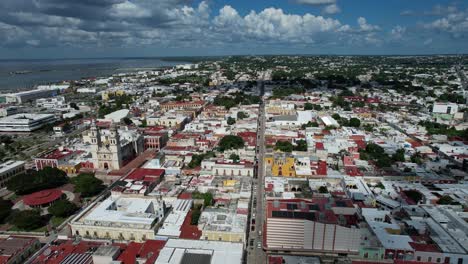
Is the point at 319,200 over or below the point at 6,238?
over

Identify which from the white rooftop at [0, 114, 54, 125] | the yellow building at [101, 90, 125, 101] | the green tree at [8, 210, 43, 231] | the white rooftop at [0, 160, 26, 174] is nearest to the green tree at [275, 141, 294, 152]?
the green tree at [8, 210, 43, 231]

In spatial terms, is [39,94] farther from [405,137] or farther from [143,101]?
[405,137]

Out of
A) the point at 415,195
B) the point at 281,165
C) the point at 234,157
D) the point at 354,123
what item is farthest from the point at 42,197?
the point at 354,123

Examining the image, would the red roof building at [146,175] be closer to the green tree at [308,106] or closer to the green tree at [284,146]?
the green tree at [284,146]

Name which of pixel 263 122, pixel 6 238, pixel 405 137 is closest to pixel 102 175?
pixel 6 238

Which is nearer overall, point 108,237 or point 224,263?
point 224,263

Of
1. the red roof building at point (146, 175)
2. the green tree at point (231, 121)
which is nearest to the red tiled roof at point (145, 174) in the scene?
the red roof building at point (146, 175)
